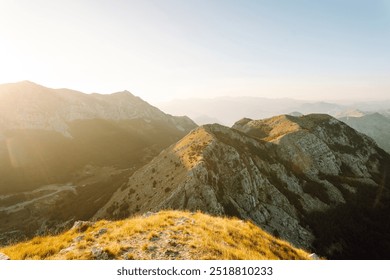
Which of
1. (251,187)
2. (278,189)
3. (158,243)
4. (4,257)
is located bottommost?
(278,189)

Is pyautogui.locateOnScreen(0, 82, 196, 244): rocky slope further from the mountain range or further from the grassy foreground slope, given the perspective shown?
the grassy foreground slope

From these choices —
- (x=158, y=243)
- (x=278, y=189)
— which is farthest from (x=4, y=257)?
(x=278, y=189)

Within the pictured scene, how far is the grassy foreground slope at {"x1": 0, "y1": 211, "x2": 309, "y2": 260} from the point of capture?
14109 mm

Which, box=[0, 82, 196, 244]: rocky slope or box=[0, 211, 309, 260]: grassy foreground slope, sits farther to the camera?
box=[0, 82, 196, 244]: rocky slope

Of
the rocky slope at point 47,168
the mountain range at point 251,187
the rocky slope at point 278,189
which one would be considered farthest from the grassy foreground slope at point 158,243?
the rocky slope at point 47,168

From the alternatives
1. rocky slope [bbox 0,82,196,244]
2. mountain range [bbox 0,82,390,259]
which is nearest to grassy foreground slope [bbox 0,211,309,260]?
mountain range [bbox 0,82,390,259]

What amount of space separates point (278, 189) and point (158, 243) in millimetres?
60703

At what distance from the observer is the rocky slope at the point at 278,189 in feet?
181

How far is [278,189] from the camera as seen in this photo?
7050 centimetres

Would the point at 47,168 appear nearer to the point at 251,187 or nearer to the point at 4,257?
the point at 251,187

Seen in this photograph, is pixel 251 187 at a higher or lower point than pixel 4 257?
lower

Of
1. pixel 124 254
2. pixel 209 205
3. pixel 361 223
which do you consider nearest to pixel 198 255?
pixel 124 254

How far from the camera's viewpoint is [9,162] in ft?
460

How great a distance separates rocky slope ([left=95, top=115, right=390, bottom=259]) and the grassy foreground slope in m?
30.1
